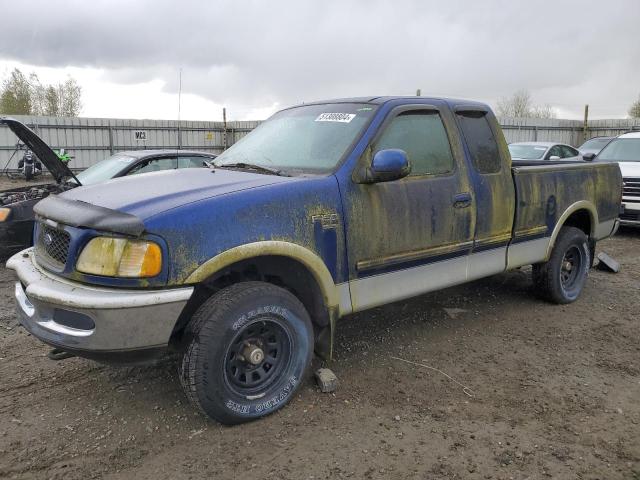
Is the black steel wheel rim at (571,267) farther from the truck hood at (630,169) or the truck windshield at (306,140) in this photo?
the truck hood at (630,169)

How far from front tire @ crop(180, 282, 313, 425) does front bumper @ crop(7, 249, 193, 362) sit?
0.22 meters

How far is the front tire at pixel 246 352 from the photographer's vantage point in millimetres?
2871

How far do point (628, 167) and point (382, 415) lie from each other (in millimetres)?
8531

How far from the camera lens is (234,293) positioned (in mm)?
2994

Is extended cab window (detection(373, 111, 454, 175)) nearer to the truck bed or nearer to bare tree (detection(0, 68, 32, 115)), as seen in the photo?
the truck bed

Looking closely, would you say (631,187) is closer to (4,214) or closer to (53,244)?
(53,244)

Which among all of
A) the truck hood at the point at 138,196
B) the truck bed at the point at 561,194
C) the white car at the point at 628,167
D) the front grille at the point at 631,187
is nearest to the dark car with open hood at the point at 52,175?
the truck hood at the point at 138,196

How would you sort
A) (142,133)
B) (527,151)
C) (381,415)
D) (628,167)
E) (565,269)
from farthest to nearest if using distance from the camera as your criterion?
(142,133) < (527,151) < (628,167) < (565,269) < (381,415)

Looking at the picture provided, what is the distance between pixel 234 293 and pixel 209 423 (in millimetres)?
820

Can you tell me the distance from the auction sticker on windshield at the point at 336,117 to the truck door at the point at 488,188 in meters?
1.03

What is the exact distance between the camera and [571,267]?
5543 millimetres

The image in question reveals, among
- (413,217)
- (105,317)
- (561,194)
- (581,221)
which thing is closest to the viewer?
(105,317)

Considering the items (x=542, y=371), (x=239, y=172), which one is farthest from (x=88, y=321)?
(x=542, y=371)

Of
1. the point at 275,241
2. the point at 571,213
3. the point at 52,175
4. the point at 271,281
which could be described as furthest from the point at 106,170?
the point at 571,213
